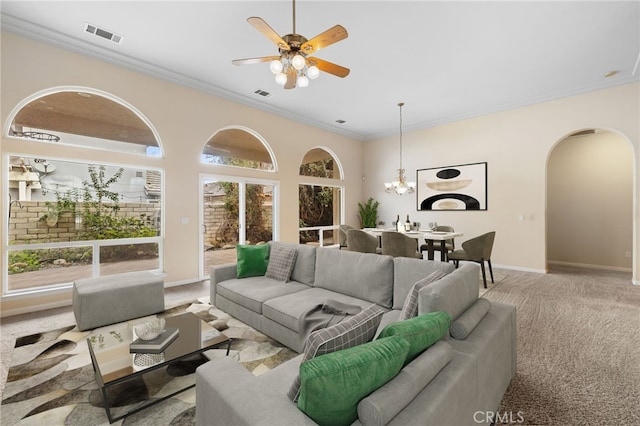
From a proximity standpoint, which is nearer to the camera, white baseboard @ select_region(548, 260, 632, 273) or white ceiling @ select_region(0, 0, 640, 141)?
white ceiling @ select_region(0, 0, 640, 141)

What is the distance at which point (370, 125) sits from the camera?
721 cm

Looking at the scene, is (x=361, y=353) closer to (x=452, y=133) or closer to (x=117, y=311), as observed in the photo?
(x=117, y=311)

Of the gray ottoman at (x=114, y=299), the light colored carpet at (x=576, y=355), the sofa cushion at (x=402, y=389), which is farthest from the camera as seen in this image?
the gray ottoman at (x=114, y=299)

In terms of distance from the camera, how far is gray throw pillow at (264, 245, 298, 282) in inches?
129

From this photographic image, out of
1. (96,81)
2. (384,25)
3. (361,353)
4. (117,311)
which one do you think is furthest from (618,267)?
(96,81)

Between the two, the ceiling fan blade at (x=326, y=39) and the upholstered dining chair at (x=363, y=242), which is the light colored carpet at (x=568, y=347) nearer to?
the upholstered dining chair at (x=363, y=242)

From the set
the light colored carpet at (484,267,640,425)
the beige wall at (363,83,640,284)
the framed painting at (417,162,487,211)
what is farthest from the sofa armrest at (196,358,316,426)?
the framed painting at (417,162,487,211)

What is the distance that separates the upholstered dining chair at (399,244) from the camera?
4402 millimetres

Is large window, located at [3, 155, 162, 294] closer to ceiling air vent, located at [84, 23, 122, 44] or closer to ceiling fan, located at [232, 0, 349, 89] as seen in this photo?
ceiling air vent, located at [84, 23, 122, 44]

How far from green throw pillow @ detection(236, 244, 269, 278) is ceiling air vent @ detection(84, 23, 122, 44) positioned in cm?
309

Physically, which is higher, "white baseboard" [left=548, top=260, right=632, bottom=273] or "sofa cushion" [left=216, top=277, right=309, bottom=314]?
"sofa cushion" [left=216, top=277, right=309, bottom=314]

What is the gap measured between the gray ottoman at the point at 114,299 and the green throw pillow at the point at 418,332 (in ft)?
10.0

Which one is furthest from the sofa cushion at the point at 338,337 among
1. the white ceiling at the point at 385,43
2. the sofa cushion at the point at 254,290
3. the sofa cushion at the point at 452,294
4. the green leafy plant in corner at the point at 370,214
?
the green leafy plant in corner at the point at 370,214

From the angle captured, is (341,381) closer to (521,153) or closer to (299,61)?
(299,61)
